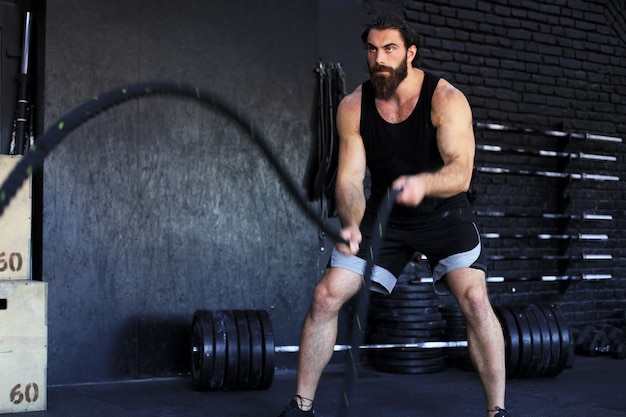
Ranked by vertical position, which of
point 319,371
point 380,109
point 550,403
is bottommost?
point 550,403

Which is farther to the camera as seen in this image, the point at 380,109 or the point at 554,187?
the point at 554,187

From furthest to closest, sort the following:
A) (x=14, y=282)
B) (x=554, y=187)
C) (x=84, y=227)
Result: (x=554, y=187), (x=84, y=227), (x=14, y=282)

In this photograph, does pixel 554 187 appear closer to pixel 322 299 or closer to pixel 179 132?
pixel 179 132

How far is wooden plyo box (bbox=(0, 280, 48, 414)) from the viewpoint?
3570 millimetres

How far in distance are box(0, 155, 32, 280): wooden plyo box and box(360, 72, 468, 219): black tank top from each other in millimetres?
1569

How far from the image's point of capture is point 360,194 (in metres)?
3.15

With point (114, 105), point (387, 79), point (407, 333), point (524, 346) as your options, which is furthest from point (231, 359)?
point (114, 105)

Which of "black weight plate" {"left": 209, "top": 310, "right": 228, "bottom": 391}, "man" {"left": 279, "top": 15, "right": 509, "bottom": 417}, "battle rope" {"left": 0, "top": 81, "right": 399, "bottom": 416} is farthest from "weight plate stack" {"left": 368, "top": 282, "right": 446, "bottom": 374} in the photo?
"battle rope" {"left": 0, "top": 81, "right": 399, "bottom": 416}

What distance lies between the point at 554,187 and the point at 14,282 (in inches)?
157

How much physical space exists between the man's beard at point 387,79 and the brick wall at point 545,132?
2.41 metres

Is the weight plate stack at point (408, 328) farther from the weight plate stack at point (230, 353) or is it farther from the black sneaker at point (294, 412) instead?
the black sneaker at point (294, 412)

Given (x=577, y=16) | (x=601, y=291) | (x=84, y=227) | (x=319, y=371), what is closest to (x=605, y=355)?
(x=601, y=291)

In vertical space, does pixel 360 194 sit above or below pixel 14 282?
above

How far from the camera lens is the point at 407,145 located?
3.18 meters
